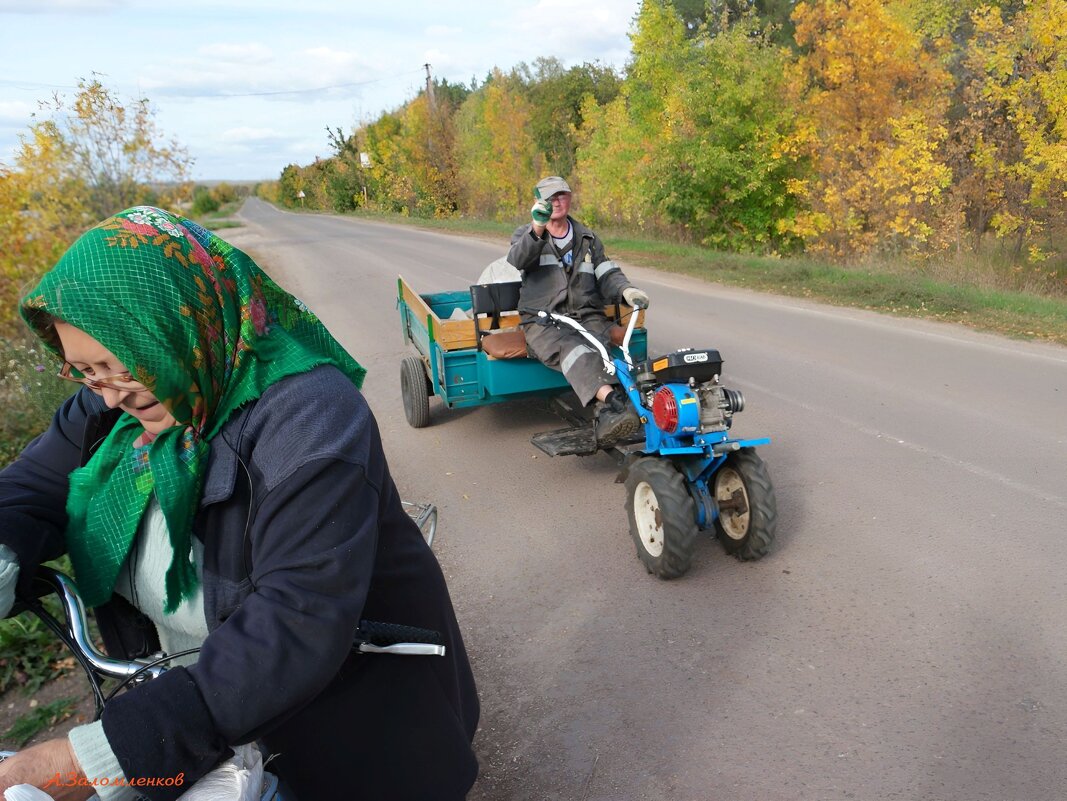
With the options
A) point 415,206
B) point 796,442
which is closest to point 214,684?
point 796,442

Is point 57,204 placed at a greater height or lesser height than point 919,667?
greater

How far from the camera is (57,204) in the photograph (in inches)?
326

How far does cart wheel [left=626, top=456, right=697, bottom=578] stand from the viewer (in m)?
3.80

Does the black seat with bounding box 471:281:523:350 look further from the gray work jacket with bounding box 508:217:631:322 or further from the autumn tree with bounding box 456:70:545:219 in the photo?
the autumn tree with bounding box 456:70:545:219

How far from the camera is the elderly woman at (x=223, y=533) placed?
118 centimetres

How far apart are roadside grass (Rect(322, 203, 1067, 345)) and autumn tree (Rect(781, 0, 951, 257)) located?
3.03 ft

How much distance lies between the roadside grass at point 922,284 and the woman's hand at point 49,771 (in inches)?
394

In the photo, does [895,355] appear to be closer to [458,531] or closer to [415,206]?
[458,531]

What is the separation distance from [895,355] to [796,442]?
324 centimetres

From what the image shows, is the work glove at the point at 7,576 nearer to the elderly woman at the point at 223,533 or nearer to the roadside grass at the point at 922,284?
the elderly woman at the point at 223,533

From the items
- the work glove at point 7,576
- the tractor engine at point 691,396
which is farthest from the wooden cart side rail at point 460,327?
the work glove at point 7,576

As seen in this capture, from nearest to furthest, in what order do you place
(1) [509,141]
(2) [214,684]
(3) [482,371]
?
(2) [214,684] → (3) [482,371] → (1) [509,141]

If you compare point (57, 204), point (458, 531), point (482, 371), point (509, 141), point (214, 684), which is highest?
point (509, 141)

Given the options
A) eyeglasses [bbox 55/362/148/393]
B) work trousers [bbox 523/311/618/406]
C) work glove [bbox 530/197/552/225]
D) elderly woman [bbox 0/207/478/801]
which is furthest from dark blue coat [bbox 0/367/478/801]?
work glove [bbox 530/197/552/225]
